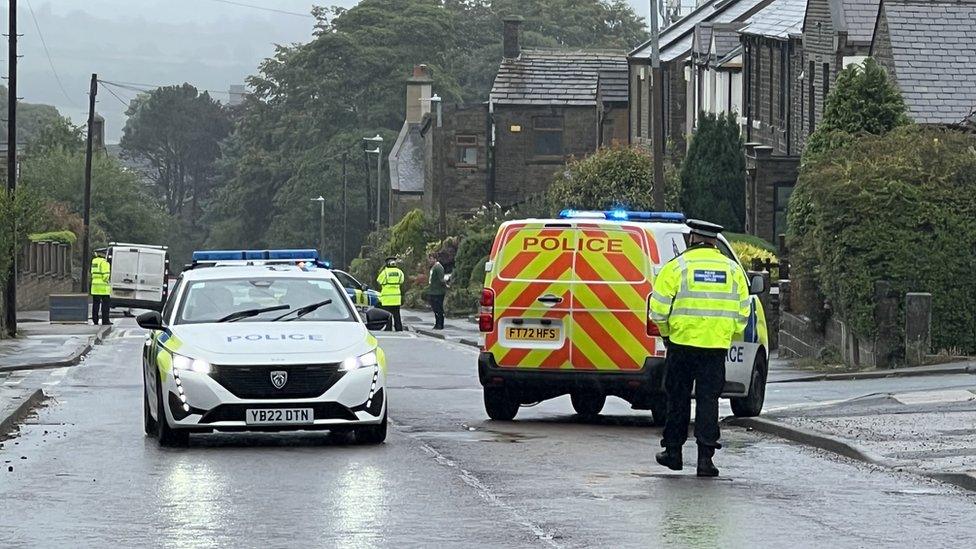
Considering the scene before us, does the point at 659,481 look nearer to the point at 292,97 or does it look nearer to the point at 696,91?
the point at 696,91

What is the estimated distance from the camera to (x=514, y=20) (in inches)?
2995

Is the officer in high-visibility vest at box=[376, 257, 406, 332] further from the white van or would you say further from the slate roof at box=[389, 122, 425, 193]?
the slate roof at box=[389, 122, 425, 193]

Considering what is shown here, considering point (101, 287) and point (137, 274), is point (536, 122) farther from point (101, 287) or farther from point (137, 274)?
point (101, 287)

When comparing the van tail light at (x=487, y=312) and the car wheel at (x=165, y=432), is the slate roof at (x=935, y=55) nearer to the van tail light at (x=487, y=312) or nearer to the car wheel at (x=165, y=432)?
the van tail light at (x=487, y=312)

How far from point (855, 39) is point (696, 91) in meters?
16.8

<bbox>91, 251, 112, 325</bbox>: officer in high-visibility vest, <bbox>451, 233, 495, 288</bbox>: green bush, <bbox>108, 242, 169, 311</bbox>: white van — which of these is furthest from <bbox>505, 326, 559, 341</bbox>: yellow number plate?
<bbox>108, 242, 169, 311</bbox>: white van

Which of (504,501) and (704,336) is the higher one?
(704,336)

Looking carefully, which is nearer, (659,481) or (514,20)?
(659,481)

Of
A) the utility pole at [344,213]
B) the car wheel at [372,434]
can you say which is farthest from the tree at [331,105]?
the car wheel at [372,434]

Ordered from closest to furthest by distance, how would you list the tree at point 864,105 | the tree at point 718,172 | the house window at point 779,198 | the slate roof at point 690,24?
the tree at point 864,105, the house window at point 779,198, the tree at point 718,172, the slate roof at point 690,24

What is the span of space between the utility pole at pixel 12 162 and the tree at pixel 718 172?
1562cm

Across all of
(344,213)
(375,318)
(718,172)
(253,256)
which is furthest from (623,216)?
(344,213)

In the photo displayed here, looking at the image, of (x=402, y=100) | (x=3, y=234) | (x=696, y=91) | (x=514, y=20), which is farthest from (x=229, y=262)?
(x=402, y=100)

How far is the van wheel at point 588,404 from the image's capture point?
750 inches
